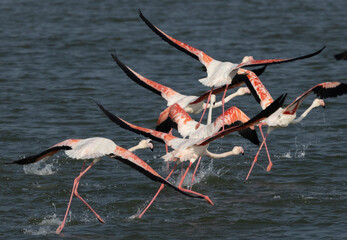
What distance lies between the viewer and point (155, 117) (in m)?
16.7

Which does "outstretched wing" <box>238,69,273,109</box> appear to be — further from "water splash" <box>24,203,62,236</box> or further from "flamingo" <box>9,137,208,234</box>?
"water splash" <box>24,203,62,236</box>

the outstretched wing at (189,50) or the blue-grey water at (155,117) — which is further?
the outstretched wing at (189,50)

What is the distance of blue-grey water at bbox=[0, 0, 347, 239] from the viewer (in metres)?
11.0

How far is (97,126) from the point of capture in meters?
16.2

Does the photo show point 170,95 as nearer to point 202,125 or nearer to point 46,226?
point 202,125

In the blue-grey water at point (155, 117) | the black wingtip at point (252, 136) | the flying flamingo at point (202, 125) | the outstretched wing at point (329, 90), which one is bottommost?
the blue-grey water at point (155, 117)

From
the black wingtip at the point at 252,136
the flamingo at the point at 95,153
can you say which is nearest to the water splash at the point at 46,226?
the flamingo at the point at 95,153

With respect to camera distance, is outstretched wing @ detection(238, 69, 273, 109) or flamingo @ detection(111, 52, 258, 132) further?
flamingo @ detection(111, 52, 258, 132)

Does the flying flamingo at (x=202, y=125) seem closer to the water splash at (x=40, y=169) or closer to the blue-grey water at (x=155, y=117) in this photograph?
the blue-grey water at (x=155, y=117)

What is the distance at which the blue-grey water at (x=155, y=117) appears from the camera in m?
11.0

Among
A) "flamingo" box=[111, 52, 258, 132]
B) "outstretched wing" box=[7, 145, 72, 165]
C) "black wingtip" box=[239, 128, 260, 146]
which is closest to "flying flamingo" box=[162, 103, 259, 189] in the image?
"flamingo" box=[111, 52, 258, 132]

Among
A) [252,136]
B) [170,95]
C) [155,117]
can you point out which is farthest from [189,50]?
[155,117]

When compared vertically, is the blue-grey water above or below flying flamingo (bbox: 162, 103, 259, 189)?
below

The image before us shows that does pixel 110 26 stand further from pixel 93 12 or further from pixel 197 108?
pixel 197 108
